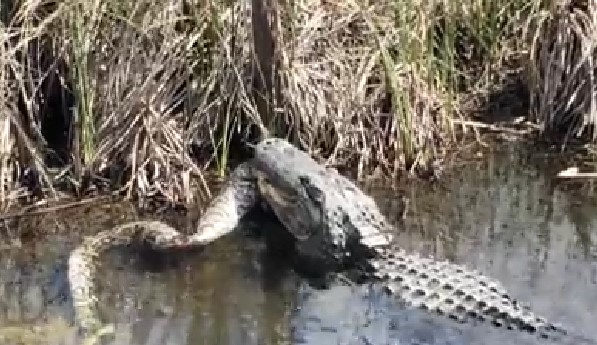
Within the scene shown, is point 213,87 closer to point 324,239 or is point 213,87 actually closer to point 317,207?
point 317,207

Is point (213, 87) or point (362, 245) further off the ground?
point (213, 87)

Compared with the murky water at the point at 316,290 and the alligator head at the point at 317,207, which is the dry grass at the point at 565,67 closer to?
the murky water at the point at 316,290

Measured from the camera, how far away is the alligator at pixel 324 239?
15.5ft

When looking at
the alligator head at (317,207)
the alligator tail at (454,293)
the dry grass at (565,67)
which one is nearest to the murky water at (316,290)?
the alligator tail at (454,293)

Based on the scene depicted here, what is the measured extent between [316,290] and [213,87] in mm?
1268

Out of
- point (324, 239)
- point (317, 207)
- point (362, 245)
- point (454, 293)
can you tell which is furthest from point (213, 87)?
point (454, 293)

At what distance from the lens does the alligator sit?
472cm

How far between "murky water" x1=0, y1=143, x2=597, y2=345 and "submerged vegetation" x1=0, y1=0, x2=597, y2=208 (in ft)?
0.81

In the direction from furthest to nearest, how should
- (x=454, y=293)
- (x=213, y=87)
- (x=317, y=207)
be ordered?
(x=213, y=87), (x=317, y=207), (x=454, y=293)

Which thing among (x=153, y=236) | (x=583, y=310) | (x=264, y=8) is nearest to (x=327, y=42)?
(x=264, y=8)

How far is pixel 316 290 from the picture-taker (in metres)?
5.02

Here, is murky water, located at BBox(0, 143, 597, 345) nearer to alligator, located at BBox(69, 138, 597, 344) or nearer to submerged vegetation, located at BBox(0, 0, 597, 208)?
alligator, located at BBox(69, 138, 597, 344)

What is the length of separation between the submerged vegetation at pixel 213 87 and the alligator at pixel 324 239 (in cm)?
27

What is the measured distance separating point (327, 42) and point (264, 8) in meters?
0.49
